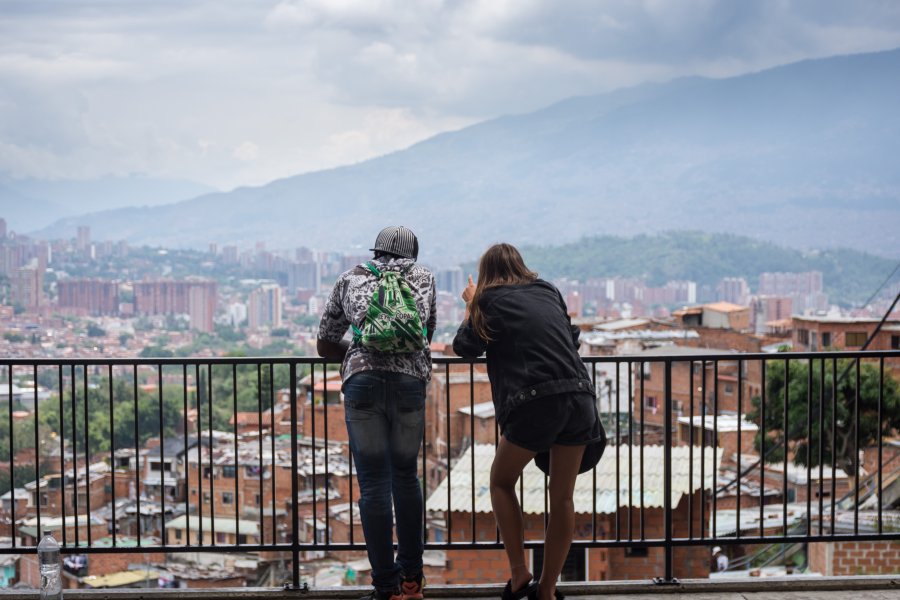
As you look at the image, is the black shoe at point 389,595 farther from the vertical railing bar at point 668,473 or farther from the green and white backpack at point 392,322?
the vertical railing bar at point 668,473

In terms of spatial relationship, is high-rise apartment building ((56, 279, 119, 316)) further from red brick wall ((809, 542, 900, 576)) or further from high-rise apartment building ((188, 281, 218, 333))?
red brick wall ((809, 542, 900, 576))

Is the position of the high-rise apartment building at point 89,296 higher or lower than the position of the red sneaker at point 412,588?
lower

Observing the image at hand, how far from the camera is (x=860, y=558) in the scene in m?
16.2

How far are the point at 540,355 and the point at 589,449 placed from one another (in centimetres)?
55

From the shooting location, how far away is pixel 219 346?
136125 millimetres

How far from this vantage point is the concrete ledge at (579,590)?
182 inches

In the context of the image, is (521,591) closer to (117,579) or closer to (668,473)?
(668,473)

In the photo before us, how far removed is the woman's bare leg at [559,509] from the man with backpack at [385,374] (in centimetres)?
58

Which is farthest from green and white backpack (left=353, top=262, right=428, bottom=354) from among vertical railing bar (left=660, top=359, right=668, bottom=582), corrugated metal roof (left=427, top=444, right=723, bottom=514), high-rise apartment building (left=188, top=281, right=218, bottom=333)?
high-rise apartment building (left=188, top=281, right=218, bottom=333)

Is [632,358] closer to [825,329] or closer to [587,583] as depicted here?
[587,583]

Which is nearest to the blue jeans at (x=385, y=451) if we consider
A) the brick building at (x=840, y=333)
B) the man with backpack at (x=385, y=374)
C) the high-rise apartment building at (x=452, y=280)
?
the man with backpack at (x=385, y=374)

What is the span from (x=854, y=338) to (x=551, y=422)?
197 feet

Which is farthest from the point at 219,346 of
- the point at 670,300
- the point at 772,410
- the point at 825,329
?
the point at 772,410

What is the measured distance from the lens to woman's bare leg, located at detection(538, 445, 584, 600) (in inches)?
157
